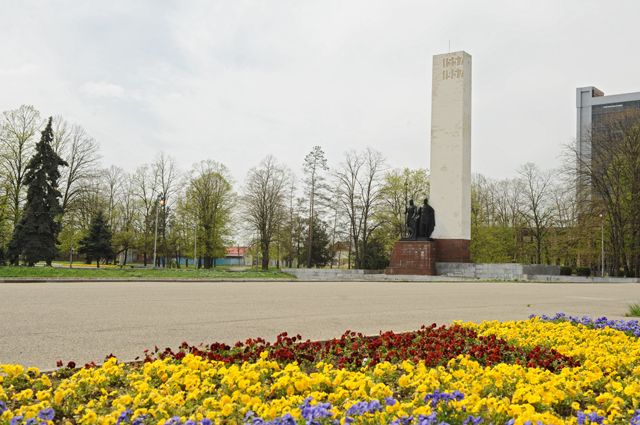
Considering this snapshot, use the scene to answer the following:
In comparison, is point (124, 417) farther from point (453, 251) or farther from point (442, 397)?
point (453, 251)

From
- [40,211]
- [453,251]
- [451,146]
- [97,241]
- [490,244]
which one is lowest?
[453,251]

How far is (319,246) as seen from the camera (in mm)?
55125

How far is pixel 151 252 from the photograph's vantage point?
188 ft

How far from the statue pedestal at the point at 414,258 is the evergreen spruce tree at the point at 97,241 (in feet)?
92.4

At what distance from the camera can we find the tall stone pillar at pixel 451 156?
122 ft

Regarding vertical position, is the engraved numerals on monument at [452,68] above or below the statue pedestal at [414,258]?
above

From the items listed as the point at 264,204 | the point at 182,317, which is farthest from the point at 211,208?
the point at 182,317

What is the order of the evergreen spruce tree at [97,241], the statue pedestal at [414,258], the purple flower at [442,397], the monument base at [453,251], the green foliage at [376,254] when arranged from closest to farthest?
1. the purple flower at [442,397]
2. the statue pedestal at [414,258]
3. the monument base at [453,251]
4. the green foliage at [376,254]
5. the evergreen spruce tree at [97,241]

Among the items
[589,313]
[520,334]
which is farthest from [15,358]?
[589,313]

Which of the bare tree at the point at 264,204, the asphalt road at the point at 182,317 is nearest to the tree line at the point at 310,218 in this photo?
the bare tree at the point at 264,204

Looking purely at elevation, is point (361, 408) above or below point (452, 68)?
below

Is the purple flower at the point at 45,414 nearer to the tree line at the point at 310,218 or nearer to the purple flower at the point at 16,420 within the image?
the purple flower at the point at 16,420

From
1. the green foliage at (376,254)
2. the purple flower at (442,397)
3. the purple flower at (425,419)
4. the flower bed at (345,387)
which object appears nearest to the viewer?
the purple flower at (425,419)

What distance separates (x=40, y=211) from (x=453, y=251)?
2548 centimetres
